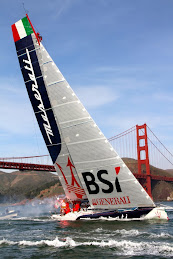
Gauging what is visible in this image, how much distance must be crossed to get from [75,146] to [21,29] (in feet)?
24.0

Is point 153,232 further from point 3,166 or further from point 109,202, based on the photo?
point 3,166

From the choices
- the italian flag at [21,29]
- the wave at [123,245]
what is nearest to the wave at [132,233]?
the wave at [123,245]

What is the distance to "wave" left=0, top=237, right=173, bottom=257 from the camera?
9.31 m

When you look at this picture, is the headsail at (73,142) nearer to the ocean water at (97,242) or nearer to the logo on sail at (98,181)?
the logo on sail at (98,181)

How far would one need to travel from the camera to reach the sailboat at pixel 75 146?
605 inches

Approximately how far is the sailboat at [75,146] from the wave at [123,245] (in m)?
4.52

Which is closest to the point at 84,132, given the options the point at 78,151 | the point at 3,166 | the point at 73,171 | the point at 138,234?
the point at 78,151

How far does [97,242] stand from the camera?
35.7 feet

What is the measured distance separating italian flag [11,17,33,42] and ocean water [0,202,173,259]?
1061 cm

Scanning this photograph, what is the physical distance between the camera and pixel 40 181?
146875 mm

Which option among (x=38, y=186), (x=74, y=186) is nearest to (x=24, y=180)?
(x=38, y=186)

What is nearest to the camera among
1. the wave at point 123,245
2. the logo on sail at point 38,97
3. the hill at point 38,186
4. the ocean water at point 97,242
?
the wave at point 123,245

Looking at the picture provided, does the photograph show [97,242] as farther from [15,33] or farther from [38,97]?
[15,33]

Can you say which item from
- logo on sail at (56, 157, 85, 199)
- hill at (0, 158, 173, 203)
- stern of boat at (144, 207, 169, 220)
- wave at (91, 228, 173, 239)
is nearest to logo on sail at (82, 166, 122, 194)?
logo on sail at (56, 157, 85, 199)
